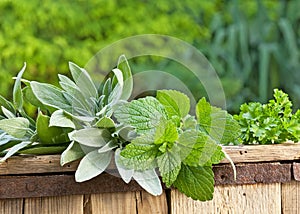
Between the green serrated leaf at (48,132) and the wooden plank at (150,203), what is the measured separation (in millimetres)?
134

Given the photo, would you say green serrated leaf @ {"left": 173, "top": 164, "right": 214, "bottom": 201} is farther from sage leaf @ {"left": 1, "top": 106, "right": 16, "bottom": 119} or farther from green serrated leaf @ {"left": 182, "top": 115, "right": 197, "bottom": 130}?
sage leaf @ {"left": 1, "top": 106, "right": 16, "bottom": 119}

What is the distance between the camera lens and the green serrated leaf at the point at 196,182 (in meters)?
0.83

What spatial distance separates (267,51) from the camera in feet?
9.07

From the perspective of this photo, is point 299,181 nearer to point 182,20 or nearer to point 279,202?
point 279,202

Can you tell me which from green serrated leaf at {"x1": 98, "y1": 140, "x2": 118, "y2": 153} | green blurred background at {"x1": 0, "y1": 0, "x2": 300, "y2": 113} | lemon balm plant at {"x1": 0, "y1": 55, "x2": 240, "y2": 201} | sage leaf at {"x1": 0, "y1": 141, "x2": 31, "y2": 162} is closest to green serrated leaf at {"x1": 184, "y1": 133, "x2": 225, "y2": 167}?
lemon balm plant at {"x1": 0, "y1": 55, "x2": 240, "y2": 201}

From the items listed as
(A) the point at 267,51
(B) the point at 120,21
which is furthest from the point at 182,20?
(A) the point at 267,51

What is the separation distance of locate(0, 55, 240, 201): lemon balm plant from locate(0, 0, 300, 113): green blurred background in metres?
1.89

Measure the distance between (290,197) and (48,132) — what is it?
0.38m

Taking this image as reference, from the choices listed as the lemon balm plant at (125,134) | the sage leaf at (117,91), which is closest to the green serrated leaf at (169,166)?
the lemon balm plant at (125,134)

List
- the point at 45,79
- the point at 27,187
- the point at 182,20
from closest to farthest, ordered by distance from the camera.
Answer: the point at 27,187
the point at 45,79
the point at 182,20

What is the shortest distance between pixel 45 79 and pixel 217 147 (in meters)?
2.26

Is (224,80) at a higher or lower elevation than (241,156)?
higher

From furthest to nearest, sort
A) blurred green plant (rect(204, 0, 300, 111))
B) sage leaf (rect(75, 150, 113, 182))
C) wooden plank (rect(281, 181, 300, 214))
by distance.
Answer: blurred green plant (rect(204, 0, 300, 111)) → wooden plank (rect(281, 181, 300, 214)) → sage leaf (rect(75, 150, 113, 182))

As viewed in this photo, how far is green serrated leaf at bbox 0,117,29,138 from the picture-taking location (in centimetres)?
82
